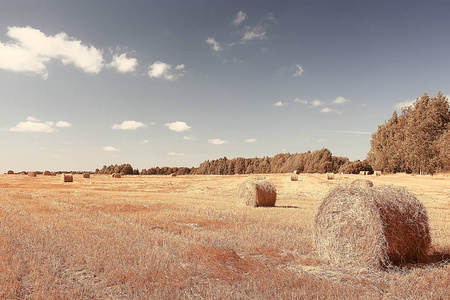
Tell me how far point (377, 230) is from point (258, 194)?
1167 cm

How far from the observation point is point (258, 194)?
1834cm

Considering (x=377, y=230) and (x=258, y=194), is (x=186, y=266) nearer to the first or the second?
(x=377, y=230)

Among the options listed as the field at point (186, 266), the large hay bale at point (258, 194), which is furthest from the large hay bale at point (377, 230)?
the large hay bale at point (258, 194)

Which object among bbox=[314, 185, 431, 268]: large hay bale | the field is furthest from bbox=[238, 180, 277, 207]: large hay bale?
bbox=[314, 185, 431, 268]: large hay bale

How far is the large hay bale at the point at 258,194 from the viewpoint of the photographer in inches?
723

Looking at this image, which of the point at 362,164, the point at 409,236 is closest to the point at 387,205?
the point at 409,236

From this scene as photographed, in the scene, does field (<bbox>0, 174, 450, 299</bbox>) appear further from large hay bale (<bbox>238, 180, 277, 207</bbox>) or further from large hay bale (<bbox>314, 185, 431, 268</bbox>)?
large hay bale (<bbox>238, 180, 277, 207</bbox>)

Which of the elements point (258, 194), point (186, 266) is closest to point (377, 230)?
point (186, 266)

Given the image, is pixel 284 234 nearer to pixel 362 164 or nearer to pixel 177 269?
pixel 177 269

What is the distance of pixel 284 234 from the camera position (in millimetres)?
9453

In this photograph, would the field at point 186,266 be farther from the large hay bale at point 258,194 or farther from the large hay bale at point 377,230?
the large hay bale at point 258,194

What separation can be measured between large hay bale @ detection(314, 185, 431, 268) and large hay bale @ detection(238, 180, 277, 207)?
10.6 m

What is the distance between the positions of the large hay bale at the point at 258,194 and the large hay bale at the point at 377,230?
34.9 ft

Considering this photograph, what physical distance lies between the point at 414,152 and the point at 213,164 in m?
85.7
